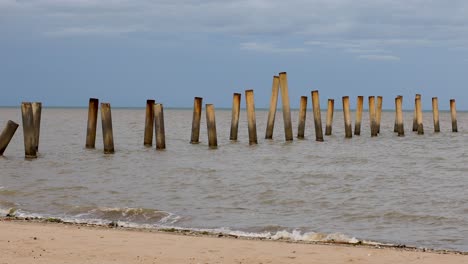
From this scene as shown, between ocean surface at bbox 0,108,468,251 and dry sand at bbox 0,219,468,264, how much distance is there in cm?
152

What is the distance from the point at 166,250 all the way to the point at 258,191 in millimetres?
7858

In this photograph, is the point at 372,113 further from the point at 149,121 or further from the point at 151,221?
the point at 151,221

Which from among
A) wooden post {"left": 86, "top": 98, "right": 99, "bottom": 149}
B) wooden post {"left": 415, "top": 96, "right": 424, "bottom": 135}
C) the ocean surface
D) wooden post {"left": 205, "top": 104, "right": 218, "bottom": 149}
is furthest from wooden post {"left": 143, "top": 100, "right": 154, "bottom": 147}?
wooden post {"left": 415, "top": 96, "right": 424, "bottom": 135}

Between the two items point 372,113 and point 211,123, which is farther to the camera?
point 372,113

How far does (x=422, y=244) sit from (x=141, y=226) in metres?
3.87

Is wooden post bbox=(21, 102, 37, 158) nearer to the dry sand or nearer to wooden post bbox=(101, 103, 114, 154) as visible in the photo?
wooden post bbox=(101, 103, 114, 154)

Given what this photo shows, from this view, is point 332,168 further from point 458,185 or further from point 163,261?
point 163,261

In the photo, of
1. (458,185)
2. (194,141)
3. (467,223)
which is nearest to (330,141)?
(194,141)

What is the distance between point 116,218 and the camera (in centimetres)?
1270

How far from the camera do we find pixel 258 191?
16328mm

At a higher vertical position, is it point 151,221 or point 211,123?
point 211,123

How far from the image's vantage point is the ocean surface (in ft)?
39.5

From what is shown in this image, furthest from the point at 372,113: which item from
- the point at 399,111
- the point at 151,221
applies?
the point at 151,221

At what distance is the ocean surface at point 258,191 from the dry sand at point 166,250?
152 cm
